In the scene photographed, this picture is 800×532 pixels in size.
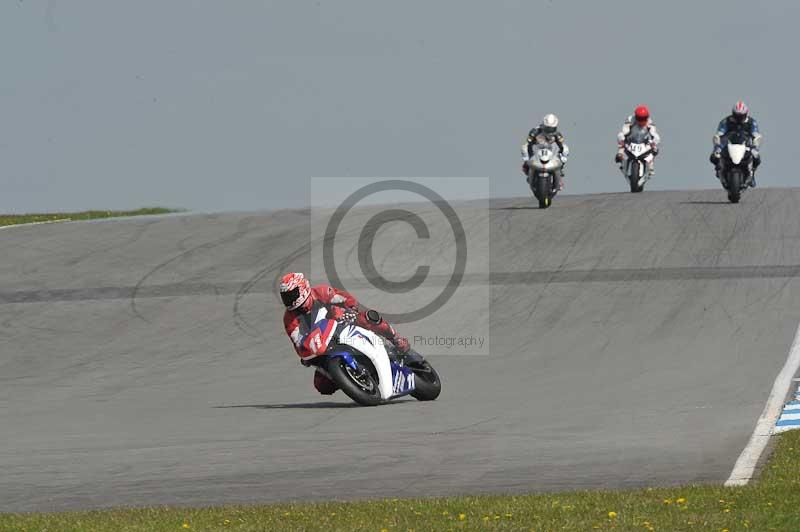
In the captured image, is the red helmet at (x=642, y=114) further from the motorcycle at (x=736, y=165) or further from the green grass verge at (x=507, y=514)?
the green grass verge at (x=507, y=514)

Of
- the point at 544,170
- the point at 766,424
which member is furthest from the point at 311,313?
the point at 544,170

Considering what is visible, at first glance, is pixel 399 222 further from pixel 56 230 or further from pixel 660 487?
pixel 660 487

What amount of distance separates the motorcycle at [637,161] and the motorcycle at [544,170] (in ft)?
10.5

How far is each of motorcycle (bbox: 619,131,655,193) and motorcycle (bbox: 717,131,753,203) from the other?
3.74 meters

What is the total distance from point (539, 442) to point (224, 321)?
10605 millimetres

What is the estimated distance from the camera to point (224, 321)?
22031 mm

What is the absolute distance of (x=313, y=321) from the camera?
577 inches

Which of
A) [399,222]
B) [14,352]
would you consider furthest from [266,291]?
[399,222]

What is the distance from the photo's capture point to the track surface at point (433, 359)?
1102 cm

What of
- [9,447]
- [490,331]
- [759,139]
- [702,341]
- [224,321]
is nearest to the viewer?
[9,447]

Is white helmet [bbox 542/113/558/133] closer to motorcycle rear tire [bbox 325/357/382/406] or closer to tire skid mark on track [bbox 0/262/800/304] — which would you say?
tire skid mark on track [bbox 0/262/800/304]

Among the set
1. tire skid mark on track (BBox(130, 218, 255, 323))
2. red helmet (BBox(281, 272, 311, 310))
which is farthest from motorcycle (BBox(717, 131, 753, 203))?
red helmet (BBox(281, 272, 311, 310))

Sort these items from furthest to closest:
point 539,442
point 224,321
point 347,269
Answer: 1. point 347,269
2. point 224,321
3. point 539,442

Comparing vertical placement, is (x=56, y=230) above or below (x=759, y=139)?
below
